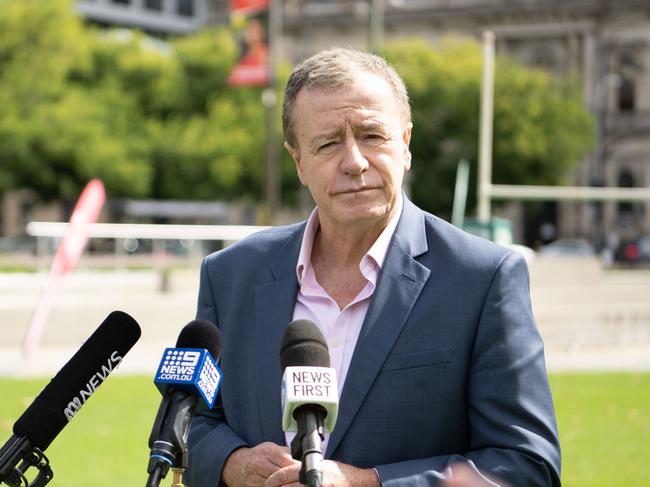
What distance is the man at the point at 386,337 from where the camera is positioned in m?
2.86

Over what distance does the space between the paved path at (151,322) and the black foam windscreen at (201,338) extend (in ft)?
28.7

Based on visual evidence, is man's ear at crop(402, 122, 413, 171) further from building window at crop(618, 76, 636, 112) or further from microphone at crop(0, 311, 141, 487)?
building window at crop(618, 76, 636, 112)

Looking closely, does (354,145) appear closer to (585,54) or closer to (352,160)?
(352,160)

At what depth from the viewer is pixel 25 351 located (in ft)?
53.6

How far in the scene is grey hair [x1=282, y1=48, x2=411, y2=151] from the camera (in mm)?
2945

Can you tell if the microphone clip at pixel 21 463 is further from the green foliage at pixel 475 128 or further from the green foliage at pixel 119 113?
the green foliage at pixel 475 128

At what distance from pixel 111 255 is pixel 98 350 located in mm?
34116

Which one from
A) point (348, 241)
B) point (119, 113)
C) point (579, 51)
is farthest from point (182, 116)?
point (348, 241)

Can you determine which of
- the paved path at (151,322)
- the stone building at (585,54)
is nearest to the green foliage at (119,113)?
the paved path at (151,322)

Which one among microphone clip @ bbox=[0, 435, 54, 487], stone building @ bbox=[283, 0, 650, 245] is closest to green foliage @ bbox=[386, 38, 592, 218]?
stone building @ bbox=[283, 0, 650, 245]

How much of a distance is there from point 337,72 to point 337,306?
1.93ft

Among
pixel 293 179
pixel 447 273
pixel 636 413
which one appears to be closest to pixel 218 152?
pixel 293 179

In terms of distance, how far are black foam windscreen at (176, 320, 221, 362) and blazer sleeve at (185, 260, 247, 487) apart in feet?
1.05

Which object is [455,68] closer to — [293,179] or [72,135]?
[293,179]
